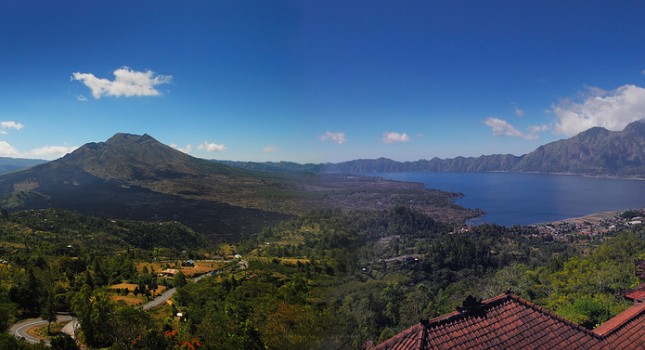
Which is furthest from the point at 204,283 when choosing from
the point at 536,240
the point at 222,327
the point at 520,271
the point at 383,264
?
the point at 536,240

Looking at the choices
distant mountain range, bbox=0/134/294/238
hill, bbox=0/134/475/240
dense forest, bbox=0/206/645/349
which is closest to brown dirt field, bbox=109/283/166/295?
dense forest, bbox=0/206/645/349

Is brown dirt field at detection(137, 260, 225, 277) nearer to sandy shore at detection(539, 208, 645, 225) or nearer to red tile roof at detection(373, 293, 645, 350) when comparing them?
red tile roof at detection(373, 293, 645, 350)

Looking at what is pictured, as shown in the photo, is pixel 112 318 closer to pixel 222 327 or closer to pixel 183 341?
pixel 183 341

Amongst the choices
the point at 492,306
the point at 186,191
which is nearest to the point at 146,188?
the point at 186,191

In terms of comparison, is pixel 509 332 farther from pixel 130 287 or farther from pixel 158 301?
pixel 130 287

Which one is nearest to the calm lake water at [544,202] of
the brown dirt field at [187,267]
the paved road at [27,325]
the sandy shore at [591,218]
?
the sandy shore at [591,218]

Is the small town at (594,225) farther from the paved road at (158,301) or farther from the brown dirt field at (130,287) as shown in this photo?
the brown dirt field at (130,287)
